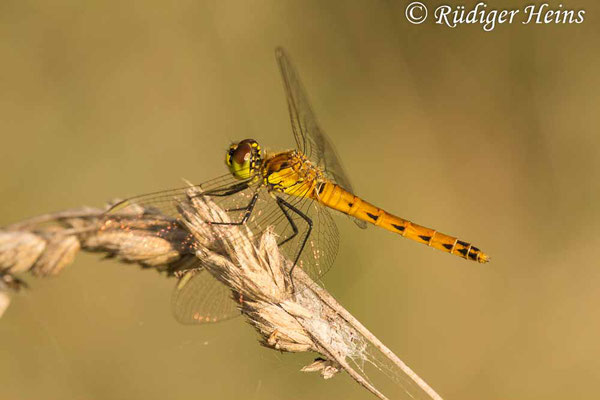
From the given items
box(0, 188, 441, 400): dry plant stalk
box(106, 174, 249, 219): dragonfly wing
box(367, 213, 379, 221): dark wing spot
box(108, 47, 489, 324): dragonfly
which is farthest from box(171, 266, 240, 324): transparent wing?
box(367, 213, 379, 221): dark wing spot

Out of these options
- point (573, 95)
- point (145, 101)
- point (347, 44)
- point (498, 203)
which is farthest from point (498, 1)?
point (145, 101)

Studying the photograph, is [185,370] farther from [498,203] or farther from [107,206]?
[498,203]

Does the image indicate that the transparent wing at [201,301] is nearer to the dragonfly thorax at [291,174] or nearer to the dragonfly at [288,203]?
the dragonfly at [288,203]

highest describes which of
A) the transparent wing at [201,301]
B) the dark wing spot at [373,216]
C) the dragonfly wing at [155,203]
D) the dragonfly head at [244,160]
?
the dragonfly head at [244,160]

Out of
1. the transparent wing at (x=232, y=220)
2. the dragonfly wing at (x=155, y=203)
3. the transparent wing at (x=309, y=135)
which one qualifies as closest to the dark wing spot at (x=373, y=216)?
the transparent wing at (x=309, y=135)

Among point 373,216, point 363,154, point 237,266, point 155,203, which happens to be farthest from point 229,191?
point 363,154

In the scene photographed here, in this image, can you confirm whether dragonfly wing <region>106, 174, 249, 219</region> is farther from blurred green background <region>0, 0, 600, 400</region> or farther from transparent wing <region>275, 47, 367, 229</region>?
blurred green background <region>0, 0, 600, 400</region>

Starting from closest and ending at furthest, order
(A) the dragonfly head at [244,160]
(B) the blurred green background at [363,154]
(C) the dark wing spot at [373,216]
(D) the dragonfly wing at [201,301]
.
Result: (D) the dragonfly wing at [201,301] < (A) the dragonfly head at [244,160] < (C) the dark wing spot at [373,216] < (B) the blurred green background at [363,154]

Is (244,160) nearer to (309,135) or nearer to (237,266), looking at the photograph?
(309,135)
